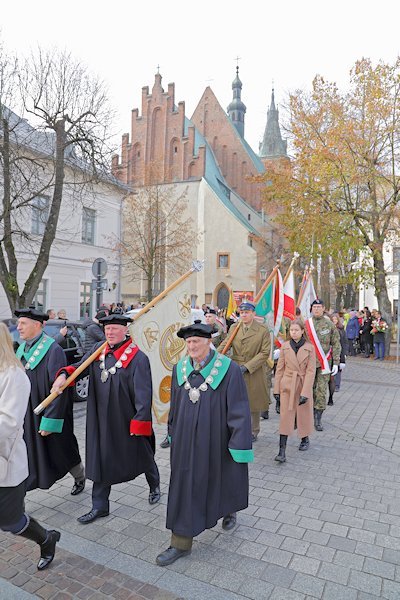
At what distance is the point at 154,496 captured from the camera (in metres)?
4.78

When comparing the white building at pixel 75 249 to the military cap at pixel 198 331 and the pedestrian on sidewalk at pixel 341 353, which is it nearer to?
→ the pedestrian on sidewalk at pixel 341 353

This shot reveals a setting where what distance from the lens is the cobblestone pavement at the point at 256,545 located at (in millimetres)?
3311

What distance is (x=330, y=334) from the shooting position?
7996mm

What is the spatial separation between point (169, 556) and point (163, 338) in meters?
2.40

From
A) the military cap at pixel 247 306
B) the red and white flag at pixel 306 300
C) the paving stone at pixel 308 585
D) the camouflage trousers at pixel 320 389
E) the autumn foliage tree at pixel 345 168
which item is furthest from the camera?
the autumn foliage tree at pixel 345 168

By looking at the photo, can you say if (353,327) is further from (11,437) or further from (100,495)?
(11,437)

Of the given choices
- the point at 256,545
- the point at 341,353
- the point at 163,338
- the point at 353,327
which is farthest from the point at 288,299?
the point at 353,327

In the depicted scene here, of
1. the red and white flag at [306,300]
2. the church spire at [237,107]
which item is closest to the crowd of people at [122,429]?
the red and white flag at [306,300]

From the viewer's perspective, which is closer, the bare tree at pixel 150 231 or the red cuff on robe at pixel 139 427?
the red cuff on robe at pixel 139 427

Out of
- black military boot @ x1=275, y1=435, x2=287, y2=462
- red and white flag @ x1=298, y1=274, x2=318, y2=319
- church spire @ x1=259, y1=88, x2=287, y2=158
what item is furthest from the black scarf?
church spire @ x1=259, y1=88, x2=287, y2=158

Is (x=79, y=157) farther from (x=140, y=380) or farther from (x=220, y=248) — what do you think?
(x=220, y=248)

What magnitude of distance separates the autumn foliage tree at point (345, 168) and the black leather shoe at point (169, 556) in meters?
16.5

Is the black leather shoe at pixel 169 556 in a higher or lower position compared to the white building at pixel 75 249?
lower

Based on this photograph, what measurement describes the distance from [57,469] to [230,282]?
36857mm
